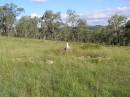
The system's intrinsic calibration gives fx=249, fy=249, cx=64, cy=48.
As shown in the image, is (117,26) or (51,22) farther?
(51,22)

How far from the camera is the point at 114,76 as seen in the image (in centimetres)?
678

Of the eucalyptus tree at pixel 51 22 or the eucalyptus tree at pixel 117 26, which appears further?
the eucalyptus tree at pixel 51 22

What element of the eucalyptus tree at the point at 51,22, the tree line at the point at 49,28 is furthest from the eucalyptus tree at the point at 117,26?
the eucalyptus tree at the point at 51,22

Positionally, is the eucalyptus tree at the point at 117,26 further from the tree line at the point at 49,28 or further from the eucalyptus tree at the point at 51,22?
the eucalyptus tree at the point at 51,22

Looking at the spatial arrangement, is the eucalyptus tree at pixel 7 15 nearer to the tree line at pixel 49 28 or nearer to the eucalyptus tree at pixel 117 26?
the tree line at pixel 49 28

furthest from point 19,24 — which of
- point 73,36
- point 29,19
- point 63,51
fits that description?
point 63,51

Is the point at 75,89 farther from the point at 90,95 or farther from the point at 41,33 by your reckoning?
the point at 41,33

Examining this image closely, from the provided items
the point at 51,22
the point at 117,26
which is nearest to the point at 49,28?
the point at 51,22

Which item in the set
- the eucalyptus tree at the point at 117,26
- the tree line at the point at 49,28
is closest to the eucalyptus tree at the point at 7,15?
the tree line at the point at 49,28

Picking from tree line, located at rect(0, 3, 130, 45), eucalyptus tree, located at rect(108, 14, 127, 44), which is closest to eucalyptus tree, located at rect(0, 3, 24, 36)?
tree line, located at rect(0, 3, 130, 45)

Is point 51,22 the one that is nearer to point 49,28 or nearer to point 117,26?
point 49,28

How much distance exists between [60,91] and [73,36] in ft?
229

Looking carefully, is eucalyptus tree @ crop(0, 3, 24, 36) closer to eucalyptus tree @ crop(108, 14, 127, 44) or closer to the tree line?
the tree line

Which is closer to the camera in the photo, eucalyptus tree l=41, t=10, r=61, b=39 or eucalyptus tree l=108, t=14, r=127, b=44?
eucalyptus tree l=108, t=14, r=127, b=44
